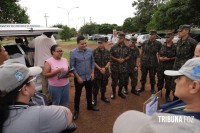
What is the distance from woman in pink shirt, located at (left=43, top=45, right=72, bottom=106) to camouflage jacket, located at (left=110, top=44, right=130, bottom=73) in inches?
84.2

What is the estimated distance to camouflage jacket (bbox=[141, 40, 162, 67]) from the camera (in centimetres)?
668

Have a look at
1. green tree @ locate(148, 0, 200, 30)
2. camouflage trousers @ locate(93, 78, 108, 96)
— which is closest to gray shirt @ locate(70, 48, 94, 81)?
camouflage trousers @ locate(93, 78, 108, 96)

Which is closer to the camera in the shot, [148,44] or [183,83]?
[183,83]

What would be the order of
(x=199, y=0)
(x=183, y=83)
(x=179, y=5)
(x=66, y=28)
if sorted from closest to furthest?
(x=183, y=83) → (x=199, y=0) → (x=179, y=5) → (x=66, y=28)

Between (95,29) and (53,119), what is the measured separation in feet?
211

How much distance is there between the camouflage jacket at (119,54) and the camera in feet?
21.2

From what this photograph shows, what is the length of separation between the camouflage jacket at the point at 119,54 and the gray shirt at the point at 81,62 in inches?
54.4

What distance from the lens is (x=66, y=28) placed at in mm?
47156

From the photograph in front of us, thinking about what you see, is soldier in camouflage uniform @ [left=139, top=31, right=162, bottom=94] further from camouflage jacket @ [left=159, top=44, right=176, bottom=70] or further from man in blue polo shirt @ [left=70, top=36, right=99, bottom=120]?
man in blue polo shirt @ [left=70, top=36, right=99, bottom=120]

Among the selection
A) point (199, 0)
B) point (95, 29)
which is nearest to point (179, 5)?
point (199, 0)

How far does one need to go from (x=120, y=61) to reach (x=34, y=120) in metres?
4.94

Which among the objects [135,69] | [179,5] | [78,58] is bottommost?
[135,69]

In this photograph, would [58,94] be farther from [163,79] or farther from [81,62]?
[163,79]

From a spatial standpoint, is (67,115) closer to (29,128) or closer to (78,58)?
(29,128)
